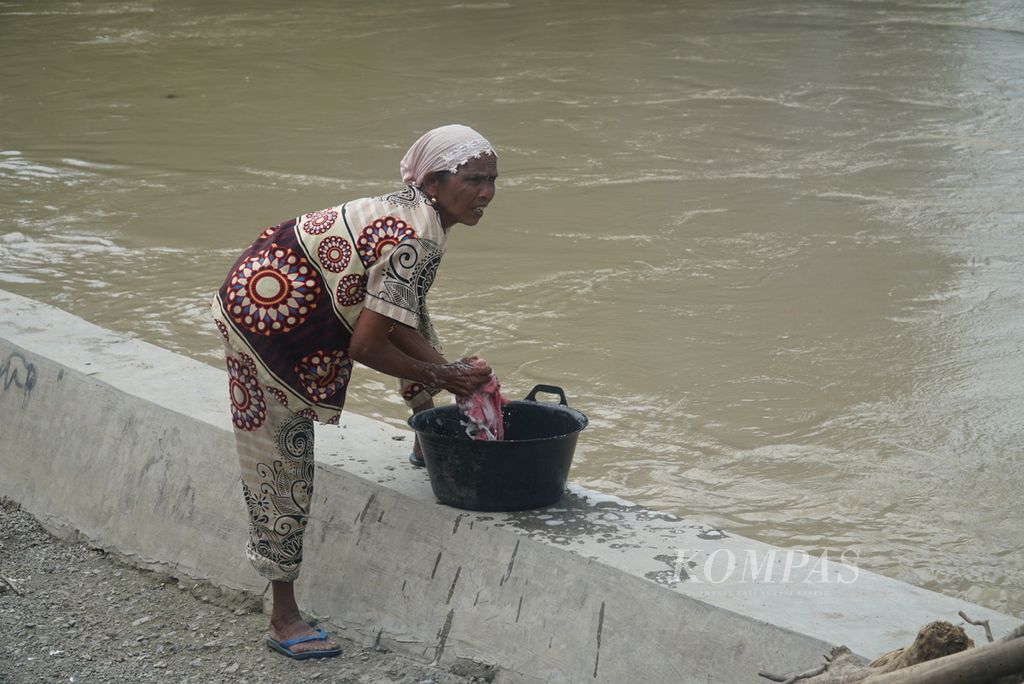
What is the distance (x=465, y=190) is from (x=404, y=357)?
1.53 feet

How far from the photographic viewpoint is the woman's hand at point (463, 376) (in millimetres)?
3518

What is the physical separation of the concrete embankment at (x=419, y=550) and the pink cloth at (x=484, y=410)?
9.3 inches

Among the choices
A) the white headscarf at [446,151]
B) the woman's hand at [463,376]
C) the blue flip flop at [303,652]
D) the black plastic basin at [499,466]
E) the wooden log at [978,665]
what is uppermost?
the white headscarf at [446,151]

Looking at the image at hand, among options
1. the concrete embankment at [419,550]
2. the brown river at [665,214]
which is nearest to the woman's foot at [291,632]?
the concrete embankment at [419,550]

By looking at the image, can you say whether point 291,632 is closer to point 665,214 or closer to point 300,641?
point 300,641

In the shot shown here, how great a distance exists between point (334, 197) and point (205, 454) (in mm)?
5111

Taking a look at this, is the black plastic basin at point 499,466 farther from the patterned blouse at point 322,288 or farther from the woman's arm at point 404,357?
the patterned blouse at point 322,288

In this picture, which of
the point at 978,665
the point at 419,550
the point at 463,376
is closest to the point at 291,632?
the point at 419,550

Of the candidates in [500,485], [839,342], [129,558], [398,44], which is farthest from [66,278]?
[398,44]

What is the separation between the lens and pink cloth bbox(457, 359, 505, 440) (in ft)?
11.9

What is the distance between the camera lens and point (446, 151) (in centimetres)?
340

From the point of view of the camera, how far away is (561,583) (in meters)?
3.43

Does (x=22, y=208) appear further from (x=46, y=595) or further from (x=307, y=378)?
(x=307, y=378)

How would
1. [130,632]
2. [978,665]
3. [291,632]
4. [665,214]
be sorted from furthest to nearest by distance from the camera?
[665,214]
[130,632]
[291,632]
[978,665]
